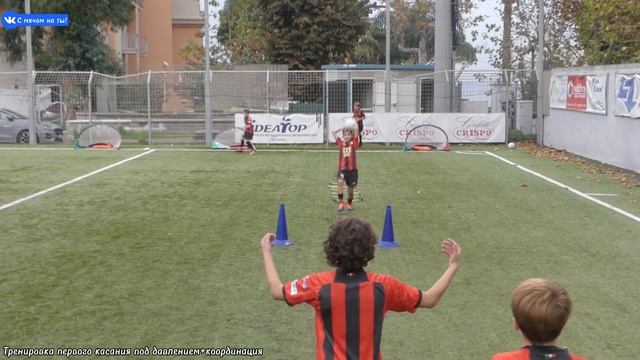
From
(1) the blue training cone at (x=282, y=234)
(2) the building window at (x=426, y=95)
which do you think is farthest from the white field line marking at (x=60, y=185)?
(2) the building window at (x=426, y=95)

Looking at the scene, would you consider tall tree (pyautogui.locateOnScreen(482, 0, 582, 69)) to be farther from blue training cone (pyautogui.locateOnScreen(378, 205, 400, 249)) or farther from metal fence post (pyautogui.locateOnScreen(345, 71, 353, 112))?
blue training cone (pyautogui.locateOnScreen(378, 205, 400, 249))

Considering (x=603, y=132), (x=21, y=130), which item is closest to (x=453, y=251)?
(x=603, y=132)

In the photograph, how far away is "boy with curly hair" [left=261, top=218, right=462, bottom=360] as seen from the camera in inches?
128

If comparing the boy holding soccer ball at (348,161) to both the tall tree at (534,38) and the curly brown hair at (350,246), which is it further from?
the tall tree at (534,38)

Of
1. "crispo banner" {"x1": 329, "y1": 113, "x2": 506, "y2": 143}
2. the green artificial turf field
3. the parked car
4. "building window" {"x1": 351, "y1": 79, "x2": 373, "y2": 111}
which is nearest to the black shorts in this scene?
the green artificial turf field

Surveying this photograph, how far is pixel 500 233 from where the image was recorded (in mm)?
10242

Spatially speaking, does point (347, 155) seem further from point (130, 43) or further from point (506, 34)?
point (130, 43)

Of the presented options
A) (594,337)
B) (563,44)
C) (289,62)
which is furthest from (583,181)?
(289,62)

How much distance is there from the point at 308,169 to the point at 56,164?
6353 millimetres

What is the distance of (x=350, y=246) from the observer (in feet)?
10.8

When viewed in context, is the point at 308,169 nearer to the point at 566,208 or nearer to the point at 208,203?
the point at 208,203

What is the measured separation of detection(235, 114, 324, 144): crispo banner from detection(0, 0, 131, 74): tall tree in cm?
1544

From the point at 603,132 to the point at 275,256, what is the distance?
43.6 feet

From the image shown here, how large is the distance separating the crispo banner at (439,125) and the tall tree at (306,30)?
60.5 feet
